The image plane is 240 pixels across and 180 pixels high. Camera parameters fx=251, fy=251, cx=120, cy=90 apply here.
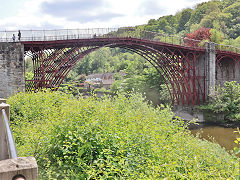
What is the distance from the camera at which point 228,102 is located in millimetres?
25812

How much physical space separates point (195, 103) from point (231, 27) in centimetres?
3899

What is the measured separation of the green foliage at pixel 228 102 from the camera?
83.2ft

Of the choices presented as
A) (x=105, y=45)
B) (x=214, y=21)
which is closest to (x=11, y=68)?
(x=105, y=45)

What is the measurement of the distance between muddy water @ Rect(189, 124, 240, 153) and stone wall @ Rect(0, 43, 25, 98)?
14.7 metres

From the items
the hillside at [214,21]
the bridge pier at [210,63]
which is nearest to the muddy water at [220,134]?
the bridge pier at [210,63]

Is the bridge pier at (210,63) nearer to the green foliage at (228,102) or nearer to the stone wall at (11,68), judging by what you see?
the green foliage at (228,102)

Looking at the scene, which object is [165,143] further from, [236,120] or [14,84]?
[236,120]

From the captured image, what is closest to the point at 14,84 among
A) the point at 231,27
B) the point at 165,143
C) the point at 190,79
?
the point at 165,143

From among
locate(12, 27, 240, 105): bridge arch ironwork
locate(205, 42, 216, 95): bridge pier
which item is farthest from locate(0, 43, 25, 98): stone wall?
locate(205, 42, 216, 95): bridge pier

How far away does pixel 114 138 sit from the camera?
5.77 meters

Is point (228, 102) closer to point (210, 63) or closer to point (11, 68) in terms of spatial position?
point (210, 63)

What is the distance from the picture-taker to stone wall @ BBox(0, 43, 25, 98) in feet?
58.3

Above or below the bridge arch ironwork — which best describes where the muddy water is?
below

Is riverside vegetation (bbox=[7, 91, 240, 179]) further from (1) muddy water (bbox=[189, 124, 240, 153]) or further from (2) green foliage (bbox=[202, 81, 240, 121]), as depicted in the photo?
(2) green foliage (bbox=[202, 81, 240, 121])
